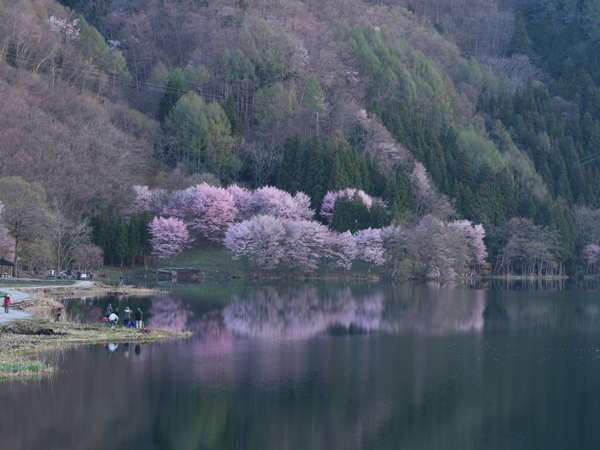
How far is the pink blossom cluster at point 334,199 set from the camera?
107375mm

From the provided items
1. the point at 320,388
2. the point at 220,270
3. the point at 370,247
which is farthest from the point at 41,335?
the point at 370,247

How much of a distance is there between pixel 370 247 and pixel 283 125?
98.5ft

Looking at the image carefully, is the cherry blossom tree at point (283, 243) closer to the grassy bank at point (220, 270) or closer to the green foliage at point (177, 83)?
the grassy bank at point (220, 270)

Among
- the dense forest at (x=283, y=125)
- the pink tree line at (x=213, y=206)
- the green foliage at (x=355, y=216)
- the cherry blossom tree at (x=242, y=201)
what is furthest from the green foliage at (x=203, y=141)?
the green foliage at (x=355, y=216)

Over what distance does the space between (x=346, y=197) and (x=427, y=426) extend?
3106 inches

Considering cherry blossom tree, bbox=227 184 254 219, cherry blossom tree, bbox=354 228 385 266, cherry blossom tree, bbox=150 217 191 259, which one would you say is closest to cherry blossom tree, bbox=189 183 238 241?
cherry blossom tree, bbox=227 184 254 219

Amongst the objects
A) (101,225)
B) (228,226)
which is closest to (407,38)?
(228,226)

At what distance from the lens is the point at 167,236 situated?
314ft

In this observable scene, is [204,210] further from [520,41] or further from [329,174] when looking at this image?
[520,41]

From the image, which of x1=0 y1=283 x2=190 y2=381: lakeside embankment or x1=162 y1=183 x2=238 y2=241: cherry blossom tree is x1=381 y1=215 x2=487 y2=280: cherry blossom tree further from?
x1=0 y1=283 x2=190 y2=381: lakeside embankment

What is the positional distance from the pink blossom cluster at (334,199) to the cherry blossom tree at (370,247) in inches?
304

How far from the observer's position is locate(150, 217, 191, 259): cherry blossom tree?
95.3m

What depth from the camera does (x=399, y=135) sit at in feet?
420

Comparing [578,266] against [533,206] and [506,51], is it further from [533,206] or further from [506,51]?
[506,51]
